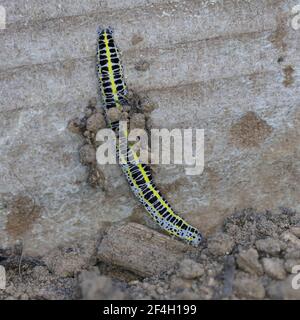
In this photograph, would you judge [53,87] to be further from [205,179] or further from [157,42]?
[205,179]

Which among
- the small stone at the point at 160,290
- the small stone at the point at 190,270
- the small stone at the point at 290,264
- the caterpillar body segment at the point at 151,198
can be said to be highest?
the caterpillar body segment at the point at 151,198

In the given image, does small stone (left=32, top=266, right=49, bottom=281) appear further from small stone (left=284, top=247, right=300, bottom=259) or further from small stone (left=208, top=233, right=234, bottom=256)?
small stone (left=284, top=247, right=300, bottom=259)

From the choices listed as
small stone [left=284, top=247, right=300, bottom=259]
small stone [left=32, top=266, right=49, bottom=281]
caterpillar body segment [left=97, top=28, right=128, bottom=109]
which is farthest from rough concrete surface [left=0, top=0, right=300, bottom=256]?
small stone [left=284, top=247, right=300, bottom=259]

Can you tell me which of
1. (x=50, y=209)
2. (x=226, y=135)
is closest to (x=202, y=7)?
(x=226, y=135)

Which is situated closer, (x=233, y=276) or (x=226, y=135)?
(x=233, y=276)

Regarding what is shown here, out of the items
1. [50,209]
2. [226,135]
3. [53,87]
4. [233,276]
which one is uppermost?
[53,87]

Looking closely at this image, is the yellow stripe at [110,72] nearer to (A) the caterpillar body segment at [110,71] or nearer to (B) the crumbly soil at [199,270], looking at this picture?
(A) the caterpillar body segment at [110,71]

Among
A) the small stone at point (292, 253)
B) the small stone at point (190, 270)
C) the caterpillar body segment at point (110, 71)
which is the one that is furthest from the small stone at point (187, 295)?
the caterpillar body segment at point (110, 71)
